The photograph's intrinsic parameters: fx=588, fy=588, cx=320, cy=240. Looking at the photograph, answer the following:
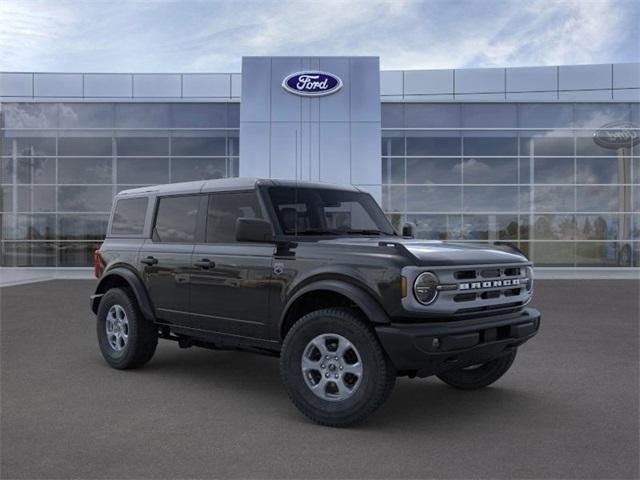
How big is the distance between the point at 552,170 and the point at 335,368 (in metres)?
24.4

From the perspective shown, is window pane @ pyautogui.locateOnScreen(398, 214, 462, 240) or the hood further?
window pane @ pyautogui.locateOnScreen(398, 214, 462, 240)

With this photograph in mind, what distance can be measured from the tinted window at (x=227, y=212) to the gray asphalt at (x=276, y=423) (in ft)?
4.92

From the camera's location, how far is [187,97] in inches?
1148

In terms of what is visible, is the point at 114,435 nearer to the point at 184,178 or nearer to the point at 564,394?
the point at 564,394

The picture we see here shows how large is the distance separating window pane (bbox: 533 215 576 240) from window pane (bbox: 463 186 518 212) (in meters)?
1.25

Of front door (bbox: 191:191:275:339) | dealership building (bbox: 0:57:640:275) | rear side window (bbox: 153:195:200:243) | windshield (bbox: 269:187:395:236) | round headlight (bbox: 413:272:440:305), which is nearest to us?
round headlight (bbox: 413:272:440:305)

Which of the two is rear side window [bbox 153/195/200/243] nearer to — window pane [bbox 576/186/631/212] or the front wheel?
the front wheel

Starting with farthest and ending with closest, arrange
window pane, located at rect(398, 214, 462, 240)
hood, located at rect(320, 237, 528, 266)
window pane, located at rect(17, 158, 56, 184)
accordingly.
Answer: window pane, located at rect(17, 158, 56, 184) → window pane, located at rect(398, 214, 462, 240) → hood, located at rect(320, 237, 528, 266)

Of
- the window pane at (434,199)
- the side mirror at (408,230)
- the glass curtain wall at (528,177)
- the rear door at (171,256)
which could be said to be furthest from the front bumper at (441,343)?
the window pane at (434,199)

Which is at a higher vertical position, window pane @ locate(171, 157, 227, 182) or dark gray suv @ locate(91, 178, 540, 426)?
window pane @ locate(171, 157, 227, 182)

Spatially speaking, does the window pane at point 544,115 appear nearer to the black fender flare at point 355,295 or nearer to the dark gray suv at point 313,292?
the dark gray suv at point 313,292

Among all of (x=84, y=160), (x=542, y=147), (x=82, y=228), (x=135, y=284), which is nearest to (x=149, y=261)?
(x=135, y=284)

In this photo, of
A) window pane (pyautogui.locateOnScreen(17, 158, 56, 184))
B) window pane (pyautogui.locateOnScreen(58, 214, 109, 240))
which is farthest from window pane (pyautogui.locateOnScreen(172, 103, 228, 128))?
window pane (pyautogui.locateOnScreen(17, 158, 56, 184))

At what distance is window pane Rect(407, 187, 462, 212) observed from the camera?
26156mm
